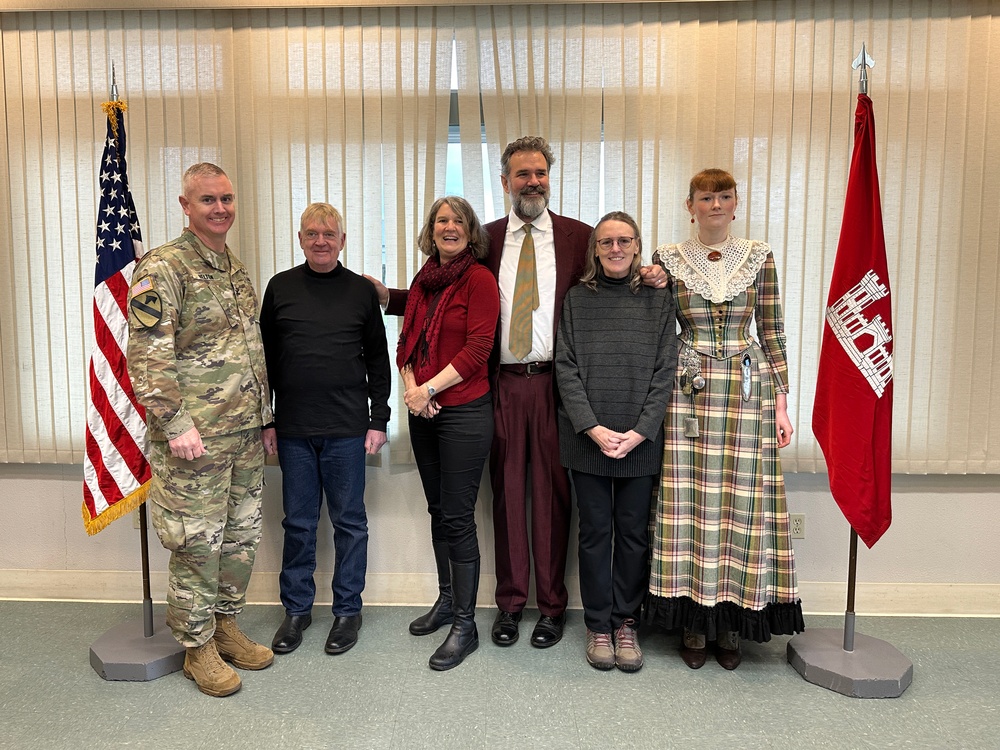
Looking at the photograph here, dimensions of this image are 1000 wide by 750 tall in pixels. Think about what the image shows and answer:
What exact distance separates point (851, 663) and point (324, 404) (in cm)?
203

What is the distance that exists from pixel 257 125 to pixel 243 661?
208 centimetres

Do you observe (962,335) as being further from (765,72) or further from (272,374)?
(272,374)

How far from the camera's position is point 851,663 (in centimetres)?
251

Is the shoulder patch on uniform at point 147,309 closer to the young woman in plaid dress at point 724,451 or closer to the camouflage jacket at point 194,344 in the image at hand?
the camouflage jacket at point 194,344

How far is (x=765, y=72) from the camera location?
293 cm

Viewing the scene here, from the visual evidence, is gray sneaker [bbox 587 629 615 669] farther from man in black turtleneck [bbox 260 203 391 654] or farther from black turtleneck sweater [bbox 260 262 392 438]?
black turtleneck sweater [bbox 260 262 392 438]

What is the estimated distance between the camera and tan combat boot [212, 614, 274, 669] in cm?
258

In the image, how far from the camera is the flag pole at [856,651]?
7.93 feet

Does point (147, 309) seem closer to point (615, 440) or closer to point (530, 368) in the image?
point (530, 368)

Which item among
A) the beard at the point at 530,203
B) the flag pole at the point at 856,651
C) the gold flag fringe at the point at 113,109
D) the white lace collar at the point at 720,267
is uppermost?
the gold flag fringe at the point at 113,109

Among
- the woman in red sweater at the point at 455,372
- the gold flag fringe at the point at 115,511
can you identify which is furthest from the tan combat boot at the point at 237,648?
the woman in red sweater at the point at 455,372

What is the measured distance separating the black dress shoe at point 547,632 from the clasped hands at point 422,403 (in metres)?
0.93

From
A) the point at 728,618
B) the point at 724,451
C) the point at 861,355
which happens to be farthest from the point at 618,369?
the point at 728,618

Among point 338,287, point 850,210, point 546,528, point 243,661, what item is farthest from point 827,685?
point 338,287
